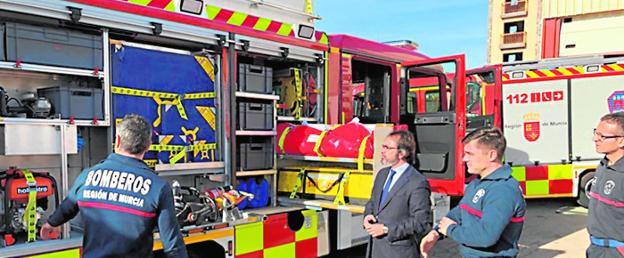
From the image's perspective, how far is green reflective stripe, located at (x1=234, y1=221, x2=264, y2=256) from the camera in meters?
3.92

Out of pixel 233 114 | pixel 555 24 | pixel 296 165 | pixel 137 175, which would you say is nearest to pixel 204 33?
pixel 233 114

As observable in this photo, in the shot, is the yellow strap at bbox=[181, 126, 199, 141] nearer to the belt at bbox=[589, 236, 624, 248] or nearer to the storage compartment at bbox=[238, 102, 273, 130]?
the storage compartment at bbox=[238, 102, 273, 130]

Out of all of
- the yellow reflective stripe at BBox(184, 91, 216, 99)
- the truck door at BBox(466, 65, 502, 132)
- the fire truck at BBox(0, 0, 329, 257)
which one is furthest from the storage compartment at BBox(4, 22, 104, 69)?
the truck door at BBox(466, 65, 502, 132)

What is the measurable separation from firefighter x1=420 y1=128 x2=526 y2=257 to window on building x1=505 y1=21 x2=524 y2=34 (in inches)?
1291

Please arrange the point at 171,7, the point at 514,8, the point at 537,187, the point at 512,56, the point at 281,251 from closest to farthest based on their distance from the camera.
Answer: the point at 171,7 < the point at 281,251 < the point at 537,187 < the point at 512,56 < the point at 514,8

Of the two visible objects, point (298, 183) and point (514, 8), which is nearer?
point (298, 183)

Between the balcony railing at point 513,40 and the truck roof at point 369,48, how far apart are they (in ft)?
91.1

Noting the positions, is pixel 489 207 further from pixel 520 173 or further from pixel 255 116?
pixel 520 173

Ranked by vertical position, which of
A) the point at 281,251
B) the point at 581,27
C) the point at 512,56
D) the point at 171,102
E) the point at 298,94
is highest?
the point at 512,56

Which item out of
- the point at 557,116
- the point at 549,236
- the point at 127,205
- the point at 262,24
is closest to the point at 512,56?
the point at 557,116

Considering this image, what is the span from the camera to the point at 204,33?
4.00 meters

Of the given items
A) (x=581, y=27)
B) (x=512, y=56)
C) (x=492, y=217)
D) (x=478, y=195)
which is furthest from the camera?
(x=512, y=56)

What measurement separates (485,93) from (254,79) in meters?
4.21

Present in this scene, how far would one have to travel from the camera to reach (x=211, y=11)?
406 centimetres
